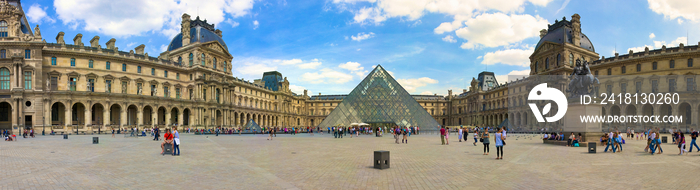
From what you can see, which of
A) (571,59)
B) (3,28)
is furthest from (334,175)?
(571,59)

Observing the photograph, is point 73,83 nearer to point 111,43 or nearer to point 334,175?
point 111,43

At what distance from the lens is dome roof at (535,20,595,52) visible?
193 feet

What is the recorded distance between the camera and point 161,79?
4869cm

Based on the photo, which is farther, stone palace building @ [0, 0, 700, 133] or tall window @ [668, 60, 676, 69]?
tall window @ [668, 60, 676, 69]

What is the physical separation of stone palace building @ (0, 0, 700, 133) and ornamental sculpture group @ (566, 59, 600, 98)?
35792 mm

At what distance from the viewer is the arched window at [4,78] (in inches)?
1460

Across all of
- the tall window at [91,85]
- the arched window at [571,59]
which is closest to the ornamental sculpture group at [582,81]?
the arched window at [571,59]

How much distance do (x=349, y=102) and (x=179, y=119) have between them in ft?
78.8

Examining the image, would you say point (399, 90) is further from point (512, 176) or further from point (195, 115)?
point (512, 176)

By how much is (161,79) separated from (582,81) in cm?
4725

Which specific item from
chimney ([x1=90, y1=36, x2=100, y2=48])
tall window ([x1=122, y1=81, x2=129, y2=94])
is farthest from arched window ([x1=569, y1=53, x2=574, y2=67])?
chimney ([x1=90, y1=36, x2=100, y2=48])

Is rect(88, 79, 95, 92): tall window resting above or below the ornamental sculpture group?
above

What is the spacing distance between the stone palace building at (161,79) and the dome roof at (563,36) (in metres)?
0.19

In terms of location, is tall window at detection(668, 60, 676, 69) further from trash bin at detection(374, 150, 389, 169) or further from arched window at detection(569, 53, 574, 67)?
trash bin at detection(374, 150, 389, 169)
